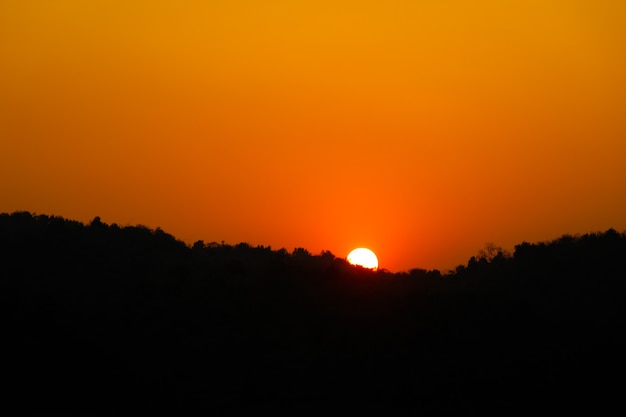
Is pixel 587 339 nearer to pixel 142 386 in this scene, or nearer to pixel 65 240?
pixel 142 386

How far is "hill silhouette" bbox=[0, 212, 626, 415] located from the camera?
45.9 meters

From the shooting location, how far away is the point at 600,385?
155ft

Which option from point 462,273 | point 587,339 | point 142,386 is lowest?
point 142,386

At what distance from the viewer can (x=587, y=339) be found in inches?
1971

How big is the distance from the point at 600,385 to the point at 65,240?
31286 millimetres

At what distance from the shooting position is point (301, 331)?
165ft

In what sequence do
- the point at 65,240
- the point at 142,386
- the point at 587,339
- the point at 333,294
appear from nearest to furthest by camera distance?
the point at 142,386
the point at 587,339
the point at 333,294
the point at 65,240

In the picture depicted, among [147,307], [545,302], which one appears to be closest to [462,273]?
[545,302]

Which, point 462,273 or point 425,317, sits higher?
point 462,273

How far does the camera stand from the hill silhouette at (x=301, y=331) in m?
45.9

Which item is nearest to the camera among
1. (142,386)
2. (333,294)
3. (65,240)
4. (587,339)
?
(142,386)

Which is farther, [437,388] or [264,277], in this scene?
[264,277]

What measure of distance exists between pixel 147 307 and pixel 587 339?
21553mm

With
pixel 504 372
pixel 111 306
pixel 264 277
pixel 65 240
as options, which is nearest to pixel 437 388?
pixel 504 372
